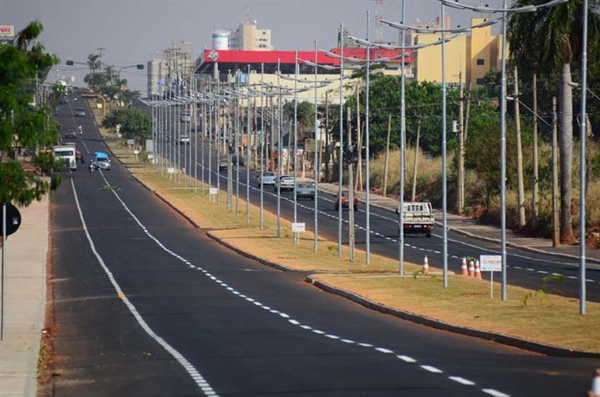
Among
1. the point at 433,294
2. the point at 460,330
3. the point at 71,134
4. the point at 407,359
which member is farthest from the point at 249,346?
the point at 71,134

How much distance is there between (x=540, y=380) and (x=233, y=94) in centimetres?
7077

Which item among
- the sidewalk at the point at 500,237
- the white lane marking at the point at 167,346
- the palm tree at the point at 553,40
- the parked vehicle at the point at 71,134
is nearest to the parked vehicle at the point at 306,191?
the sidewalk at the point at 500,237

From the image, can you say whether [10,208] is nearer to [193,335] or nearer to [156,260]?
[193,335]

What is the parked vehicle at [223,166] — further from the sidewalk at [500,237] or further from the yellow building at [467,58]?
the sidewalk at [500,237]

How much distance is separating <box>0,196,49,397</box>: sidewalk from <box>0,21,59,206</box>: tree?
2898 mm

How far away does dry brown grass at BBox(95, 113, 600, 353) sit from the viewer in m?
25.6

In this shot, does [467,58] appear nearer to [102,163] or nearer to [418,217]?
[102,163]

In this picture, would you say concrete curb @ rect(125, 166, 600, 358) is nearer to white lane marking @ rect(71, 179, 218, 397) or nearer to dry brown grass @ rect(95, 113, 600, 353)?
dry brown grass @ rect(95, 113, 600, 353)

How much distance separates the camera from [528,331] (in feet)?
82.4

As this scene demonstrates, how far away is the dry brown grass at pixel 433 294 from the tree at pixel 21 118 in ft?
31.0

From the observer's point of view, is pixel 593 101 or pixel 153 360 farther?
pixel 593 101

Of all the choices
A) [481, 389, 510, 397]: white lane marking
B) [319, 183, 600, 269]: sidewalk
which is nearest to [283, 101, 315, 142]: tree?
[319, 183, 600, 269]: sidewalk

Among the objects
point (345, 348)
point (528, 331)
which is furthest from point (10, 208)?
point (528, 331)

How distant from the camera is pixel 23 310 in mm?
32438
